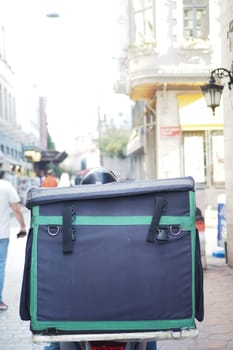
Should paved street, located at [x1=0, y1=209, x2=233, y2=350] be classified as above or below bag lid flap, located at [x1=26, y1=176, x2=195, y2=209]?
below

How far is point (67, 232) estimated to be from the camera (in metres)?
2.84

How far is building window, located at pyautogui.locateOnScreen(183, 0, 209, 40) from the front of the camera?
19.7 meters

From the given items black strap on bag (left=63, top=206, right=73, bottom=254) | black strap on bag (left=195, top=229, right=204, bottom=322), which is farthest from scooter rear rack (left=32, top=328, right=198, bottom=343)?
black strap on bag (left=63, top=206, right=73, bottom=254)

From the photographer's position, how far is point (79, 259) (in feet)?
9.41

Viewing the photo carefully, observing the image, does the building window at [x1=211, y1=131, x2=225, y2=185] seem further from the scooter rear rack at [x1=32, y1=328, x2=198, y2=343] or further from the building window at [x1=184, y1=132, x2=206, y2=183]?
the scooter rear rack at [x1=32, y1=328, x2=198, y2=343]

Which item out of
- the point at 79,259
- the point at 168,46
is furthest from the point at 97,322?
the point at 168,46

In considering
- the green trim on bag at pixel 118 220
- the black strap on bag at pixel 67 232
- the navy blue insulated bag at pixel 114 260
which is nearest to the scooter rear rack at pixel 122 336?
the navy blue insulated bag at pixel 114 260

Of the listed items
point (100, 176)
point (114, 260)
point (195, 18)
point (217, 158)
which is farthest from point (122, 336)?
point (195, 18)

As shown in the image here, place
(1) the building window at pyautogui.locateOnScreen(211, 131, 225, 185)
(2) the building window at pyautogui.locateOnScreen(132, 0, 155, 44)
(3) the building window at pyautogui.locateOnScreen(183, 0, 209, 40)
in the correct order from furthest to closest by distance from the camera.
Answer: (1) the building window at pyautogui.locateOnScreen(211, 131, 225, 185) → (3) the building window at pyautogui.locateOnScreen(183, 0, 209, 40) → (2) the building window at pyautogui.locateOnScreen(132, 0, 155, 44)

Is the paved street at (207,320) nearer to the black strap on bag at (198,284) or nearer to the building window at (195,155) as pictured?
the black strap on bag at (198,284)

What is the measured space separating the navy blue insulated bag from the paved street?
2510 mm

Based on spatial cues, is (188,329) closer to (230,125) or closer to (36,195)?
(36,195)

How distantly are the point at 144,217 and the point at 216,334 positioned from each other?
3.12 metres

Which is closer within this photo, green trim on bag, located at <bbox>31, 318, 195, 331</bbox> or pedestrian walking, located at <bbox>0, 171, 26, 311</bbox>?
green trim on bag, located at <bbox>31, 318, 195, 331</bbox>
